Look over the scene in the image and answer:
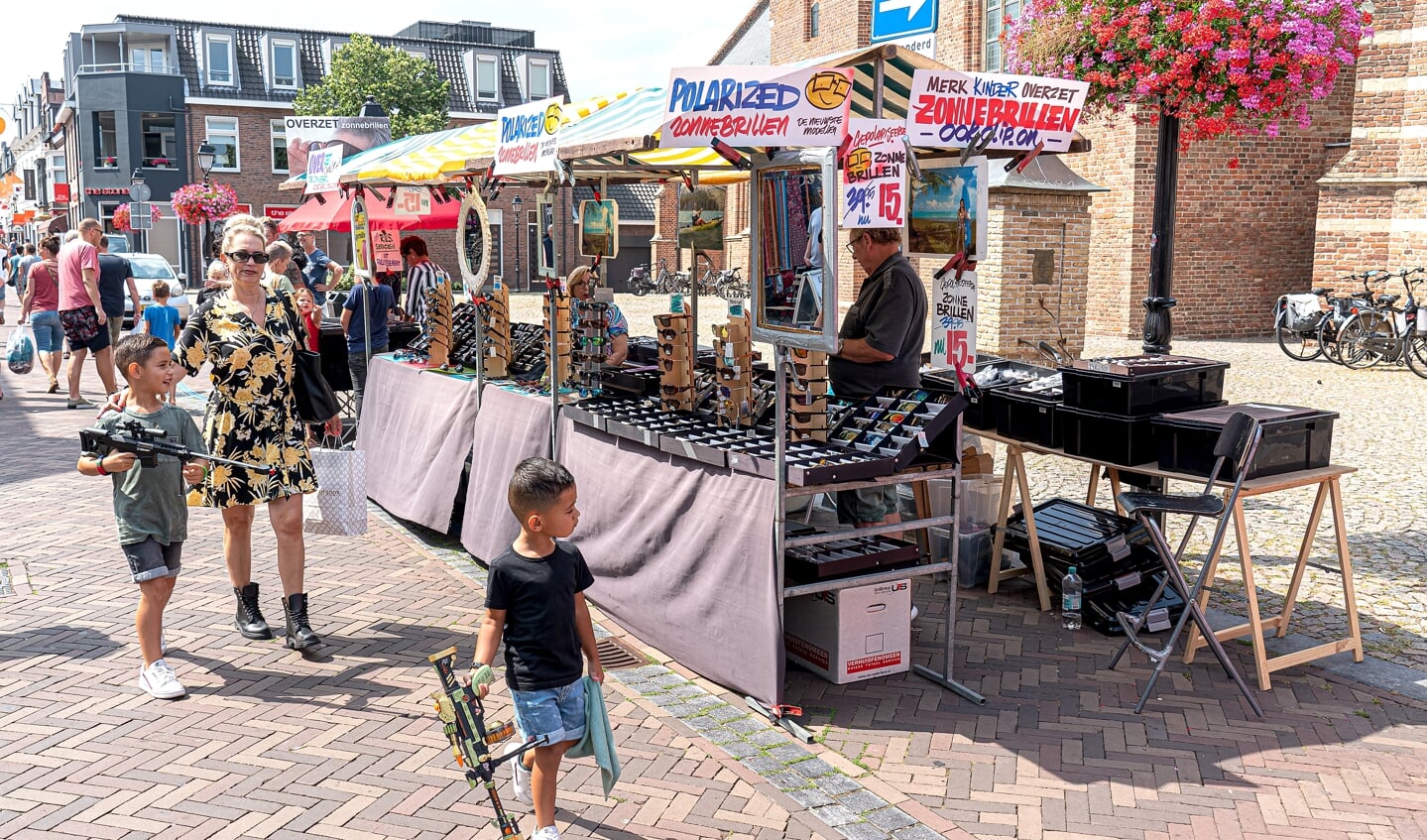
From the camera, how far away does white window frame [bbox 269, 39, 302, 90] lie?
45641mm

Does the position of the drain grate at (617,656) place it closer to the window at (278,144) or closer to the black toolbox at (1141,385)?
the black toolbox at (1141,385)

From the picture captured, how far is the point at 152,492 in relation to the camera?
489 cm

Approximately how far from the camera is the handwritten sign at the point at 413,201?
37.5ft

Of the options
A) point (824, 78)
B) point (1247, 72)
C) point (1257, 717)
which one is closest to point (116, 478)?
point (824, 78)

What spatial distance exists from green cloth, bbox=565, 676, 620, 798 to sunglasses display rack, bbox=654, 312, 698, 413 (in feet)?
8.24

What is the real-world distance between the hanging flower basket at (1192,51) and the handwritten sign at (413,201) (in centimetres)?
592

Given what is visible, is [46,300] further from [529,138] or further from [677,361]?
[677,361]

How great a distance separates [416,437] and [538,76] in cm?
4335

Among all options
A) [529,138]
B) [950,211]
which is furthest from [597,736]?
[529,138]

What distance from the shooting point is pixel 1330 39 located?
31.4ft

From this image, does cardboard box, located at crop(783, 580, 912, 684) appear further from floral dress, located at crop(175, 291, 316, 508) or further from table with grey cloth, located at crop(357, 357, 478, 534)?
table with grey cloth, located at crop(357, 357, 478, 534)

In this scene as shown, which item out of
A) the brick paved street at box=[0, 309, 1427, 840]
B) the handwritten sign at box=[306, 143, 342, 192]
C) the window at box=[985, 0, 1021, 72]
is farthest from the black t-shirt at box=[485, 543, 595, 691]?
the window at box=[985, 0, 1021, 72]

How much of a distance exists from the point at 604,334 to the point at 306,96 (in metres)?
40.9

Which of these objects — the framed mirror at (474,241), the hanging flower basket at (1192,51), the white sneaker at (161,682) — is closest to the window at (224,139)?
the framed mirror at (474,241)
